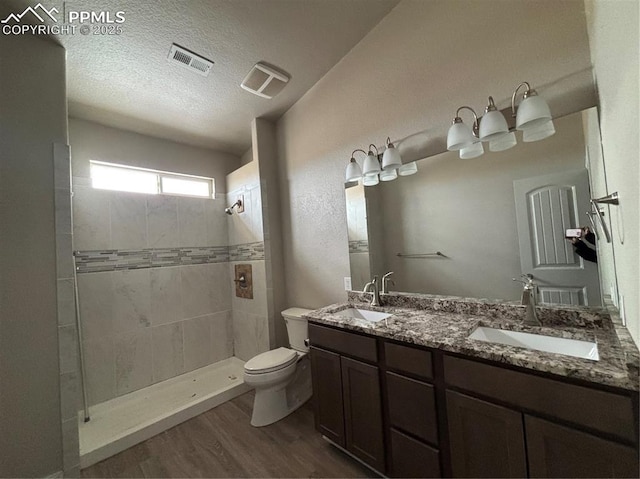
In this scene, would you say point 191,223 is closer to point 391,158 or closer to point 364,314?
point 364,314

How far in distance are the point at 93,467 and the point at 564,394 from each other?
2.60 metres

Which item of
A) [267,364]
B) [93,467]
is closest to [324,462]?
[267,364]

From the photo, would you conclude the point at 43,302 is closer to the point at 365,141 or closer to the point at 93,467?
the point at 93,467

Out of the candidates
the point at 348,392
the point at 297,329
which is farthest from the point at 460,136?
the point at 297,329

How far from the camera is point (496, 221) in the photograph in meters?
1.41

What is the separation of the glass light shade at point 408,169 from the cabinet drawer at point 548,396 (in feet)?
3.80

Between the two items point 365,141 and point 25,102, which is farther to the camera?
point 365,141

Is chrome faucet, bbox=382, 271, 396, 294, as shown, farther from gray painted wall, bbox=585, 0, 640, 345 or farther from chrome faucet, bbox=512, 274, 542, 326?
gray painted wall, bbox=585, 0, 640, 345

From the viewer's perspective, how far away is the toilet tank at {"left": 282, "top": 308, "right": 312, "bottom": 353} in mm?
2217

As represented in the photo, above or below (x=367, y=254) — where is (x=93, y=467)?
below

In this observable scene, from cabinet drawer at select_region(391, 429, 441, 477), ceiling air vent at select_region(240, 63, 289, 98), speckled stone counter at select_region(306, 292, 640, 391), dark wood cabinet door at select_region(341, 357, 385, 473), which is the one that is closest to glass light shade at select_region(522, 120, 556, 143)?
speckled stone counter at select_region(306, 292, 640, 391)

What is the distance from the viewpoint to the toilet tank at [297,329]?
2.22 metres

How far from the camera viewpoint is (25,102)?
4.76 feet

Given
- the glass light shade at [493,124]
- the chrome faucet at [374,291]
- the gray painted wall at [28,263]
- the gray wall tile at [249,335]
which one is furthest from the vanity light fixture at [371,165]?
the gray painted wall at [28,263]
